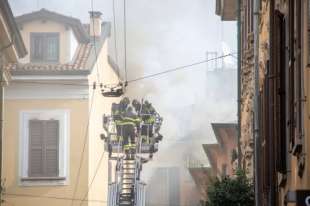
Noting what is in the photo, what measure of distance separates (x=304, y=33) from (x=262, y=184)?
5463 millimetres

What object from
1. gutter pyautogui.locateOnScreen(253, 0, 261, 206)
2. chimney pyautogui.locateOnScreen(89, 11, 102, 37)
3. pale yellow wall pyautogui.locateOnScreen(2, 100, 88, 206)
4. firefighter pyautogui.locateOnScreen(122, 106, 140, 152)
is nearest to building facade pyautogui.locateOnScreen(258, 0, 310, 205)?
gutter pyautogui.locateOnScreen(253, 0, 261, 206)

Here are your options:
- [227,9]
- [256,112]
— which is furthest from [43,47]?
Result: [256,112]

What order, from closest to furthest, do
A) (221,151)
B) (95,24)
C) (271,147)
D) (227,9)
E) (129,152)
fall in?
(271,147)
(227,9)
(221,151)
(129,152)
(95,24)

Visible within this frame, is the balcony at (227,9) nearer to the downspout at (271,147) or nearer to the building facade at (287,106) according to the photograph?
the building facade at (287,106)

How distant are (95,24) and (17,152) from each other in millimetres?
4994

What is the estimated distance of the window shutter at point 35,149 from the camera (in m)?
34.9

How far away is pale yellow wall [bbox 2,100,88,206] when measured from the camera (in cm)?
3438

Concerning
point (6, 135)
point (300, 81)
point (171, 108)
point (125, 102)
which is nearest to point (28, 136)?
point (6, 135)

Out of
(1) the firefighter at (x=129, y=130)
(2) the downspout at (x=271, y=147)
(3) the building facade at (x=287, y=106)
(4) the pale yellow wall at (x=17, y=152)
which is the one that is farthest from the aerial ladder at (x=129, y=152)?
(2) the downspout at (x=271, y=147)

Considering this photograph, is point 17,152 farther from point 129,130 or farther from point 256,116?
point 256,116

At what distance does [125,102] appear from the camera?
3522cm

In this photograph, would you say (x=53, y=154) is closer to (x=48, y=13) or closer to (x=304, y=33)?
(x=48, y=13)

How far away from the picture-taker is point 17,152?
35.4 meters

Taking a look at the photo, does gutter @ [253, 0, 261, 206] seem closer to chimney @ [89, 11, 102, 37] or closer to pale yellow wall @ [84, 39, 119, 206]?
pale yellow wall @ [84, 39, 119, 206]
